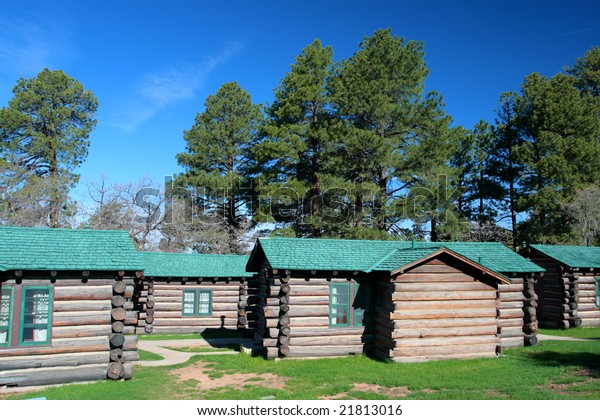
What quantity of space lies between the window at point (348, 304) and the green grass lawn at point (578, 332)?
11541 millimetres

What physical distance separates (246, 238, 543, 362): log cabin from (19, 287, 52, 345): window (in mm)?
7140

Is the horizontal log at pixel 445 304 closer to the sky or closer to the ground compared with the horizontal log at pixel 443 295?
closer to the ground

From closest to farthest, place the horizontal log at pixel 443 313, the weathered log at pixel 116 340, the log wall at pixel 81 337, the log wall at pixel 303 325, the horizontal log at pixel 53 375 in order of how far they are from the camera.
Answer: the horizontal log at pixel 53 375 → the log wall at pixel 81 337 → the weathered log at pixel 116 340 → the horizontal log at pixel 443 313 → the log wall at pixel 303 325

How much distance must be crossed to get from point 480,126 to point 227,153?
76.1 feet

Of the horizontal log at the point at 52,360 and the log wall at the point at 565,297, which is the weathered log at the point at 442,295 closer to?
the horizontal log at the point at 52,360

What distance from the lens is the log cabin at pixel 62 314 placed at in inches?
528

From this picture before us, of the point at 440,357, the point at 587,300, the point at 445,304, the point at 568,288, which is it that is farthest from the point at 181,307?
the point at 587,300

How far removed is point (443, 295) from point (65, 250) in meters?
12.6

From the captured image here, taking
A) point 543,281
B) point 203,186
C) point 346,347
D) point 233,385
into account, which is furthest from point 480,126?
point 233,385

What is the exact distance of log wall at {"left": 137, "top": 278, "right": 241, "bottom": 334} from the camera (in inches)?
1038

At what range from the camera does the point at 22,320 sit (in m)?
13.5

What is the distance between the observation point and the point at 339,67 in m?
39.5

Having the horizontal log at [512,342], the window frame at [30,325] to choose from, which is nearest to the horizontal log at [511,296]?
the horizontal log at [512,342]

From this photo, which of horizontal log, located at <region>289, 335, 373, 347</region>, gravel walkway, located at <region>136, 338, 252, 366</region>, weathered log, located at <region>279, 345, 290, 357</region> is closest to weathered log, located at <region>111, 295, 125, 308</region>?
gravel walkway, located at <region>136, 338, 252, 366</region>
